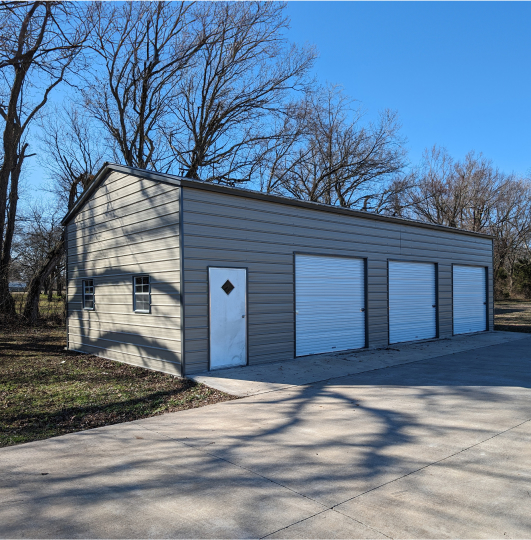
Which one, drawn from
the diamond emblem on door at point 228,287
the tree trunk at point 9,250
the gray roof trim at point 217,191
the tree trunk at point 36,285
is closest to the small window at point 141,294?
the diamond emblem on door at point 228,287

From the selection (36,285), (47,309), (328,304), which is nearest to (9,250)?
(36,285)

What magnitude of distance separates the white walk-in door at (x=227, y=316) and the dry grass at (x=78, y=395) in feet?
3.25

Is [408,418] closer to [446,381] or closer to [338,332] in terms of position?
[446,381]

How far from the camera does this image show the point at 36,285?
19.3 meters

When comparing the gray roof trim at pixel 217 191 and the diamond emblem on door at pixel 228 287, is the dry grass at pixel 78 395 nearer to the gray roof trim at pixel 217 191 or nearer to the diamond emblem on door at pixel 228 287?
the diamond emblem on door at pixel 228 287

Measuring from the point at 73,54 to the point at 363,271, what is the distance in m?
9.76

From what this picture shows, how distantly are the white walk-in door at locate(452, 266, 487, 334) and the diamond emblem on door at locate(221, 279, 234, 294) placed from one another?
9.11 metres

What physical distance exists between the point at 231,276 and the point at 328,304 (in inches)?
118

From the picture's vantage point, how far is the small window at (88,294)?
12.0 metres

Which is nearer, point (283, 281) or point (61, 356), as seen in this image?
point (283, 281)

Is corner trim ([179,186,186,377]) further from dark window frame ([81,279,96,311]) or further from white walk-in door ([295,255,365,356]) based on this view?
dark window frame ([81,279,96,311])

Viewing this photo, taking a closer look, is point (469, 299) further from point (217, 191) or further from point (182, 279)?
point (182, 279)

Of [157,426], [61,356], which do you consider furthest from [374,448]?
[61,356]

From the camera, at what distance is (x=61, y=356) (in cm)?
1152
